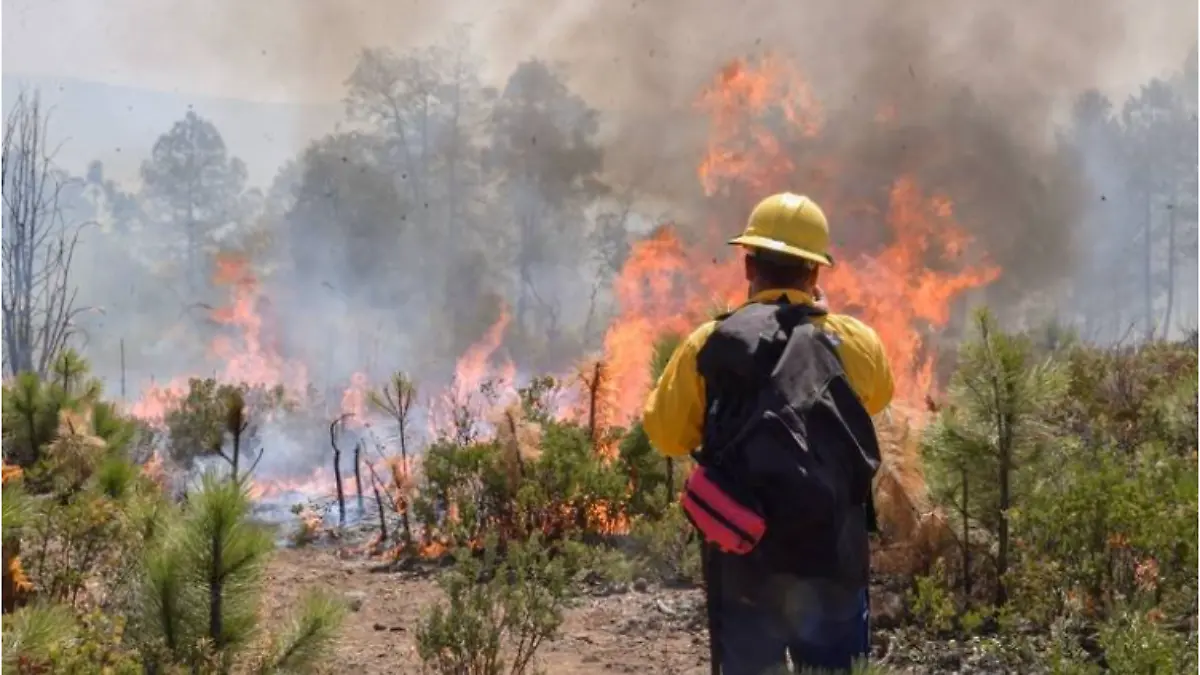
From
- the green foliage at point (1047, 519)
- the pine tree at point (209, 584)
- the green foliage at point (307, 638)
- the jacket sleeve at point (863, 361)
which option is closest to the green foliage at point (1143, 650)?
the green foliage at point (1047, 519)

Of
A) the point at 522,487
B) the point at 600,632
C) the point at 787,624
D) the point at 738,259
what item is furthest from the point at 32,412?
the point at 738,259

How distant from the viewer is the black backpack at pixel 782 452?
2473 mm

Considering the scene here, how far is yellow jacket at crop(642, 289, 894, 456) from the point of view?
274 centimetres

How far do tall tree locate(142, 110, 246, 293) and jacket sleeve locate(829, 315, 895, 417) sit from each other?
19803mm

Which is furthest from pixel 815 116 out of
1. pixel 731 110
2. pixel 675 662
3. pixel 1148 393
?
pixel 675 662

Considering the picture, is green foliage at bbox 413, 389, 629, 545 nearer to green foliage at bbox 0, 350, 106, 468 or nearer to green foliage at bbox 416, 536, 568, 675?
green foliage at bbox 0, 350, 106, 468

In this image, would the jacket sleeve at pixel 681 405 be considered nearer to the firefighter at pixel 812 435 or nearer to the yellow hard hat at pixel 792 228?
the firefighter at pixel 812 435

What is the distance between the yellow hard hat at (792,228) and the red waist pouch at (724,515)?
2.36ft

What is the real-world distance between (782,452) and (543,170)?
1589 centimetres

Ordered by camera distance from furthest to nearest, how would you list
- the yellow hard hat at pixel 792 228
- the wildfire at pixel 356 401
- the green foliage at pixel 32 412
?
the wildfire at pixel 356 401 < the green foliage at pixel 32 412 < the yellow hard hat at pixel 792 228

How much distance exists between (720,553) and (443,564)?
4509 millimetres

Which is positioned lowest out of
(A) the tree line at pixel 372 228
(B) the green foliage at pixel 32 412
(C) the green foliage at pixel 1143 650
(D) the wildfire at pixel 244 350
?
(C) the green foliage at pixel 1143 650

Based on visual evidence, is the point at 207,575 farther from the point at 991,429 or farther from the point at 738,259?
the point at 738,259

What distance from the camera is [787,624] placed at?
266 centimetres
